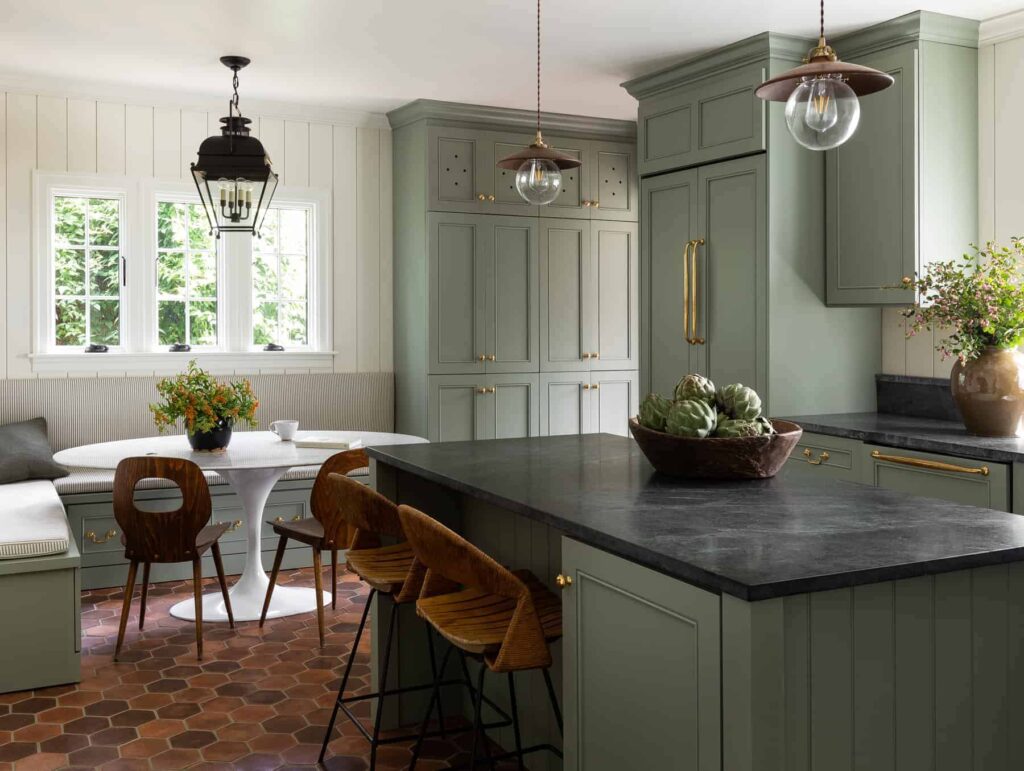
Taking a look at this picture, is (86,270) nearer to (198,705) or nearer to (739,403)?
(198,705)

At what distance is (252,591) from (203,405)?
0.91 metres

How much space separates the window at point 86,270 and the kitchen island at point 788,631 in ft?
13.1

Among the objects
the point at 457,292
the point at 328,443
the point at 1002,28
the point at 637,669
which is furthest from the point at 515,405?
the point at 637,669

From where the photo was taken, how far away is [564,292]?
618cm

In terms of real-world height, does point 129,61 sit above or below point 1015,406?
above

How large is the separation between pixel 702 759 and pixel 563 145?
4924 mm

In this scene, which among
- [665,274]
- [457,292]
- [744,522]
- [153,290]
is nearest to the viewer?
[744,522]

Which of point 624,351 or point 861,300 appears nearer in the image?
point 861,300

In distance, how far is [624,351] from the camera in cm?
641

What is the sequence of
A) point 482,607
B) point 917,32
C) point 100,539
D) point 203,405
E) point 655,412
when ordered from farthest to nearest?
1. point 100,539
2. point 203,405
3. point 917,32
4. point 655,412
5. point 482,607

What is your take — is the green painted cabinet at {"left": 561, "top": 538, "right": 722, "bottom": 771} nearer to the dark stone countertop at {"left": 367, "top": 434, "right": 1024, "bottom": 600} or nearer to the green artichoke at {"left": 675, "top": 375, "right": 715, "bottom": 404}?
the dark stone countertop at {"left": 367, "top": 434, "right": 1024, "bottom": 600}

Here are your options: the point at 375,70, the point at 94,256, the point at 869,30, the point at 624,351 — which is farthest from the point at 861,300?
the point at 94,256

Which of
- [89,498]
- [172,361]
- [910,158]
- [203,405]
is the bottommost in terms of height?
[89,498]

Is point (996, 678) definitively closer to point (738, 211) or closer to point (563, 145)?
point (738, 211)
